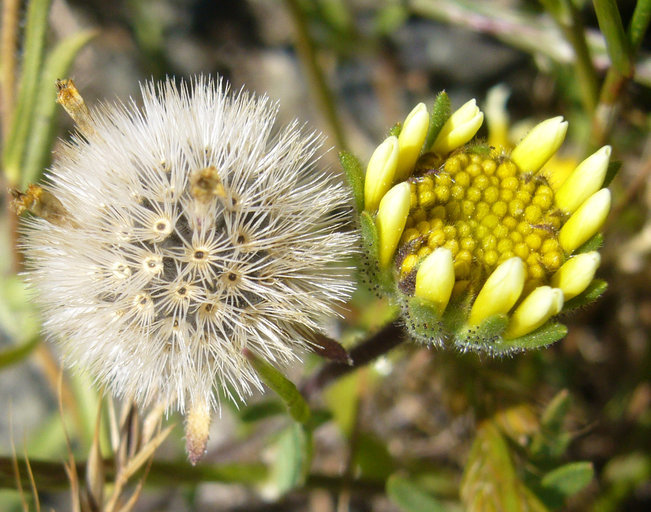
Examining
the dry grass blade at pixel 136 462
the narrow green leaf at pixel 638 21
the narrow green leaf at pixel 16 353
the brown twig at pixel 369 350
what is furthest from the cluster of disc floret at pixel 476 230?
the narrow green leaf at pixel 16 353

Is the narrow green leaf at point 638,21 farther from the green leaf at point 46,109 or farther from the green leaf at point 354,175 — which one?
the green leaf at point 46,109

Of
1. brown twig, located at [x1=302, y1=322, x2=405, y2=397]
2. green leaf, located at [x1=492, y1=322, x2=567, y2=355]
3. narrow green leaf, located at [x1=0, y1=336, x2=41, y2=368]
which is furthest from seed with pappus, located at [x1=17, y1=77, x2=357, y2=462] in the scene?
narrow green leaf, located at [x1=0, y1=336, x2=41, y2=368]

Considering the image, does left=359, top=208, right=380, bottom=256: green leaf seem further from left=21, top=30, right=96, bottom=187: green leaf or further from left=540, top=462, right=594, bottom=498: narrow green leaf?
left=21, top=30, right=96, bottom=187: green leaf

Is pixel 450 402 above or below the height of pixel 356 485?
above

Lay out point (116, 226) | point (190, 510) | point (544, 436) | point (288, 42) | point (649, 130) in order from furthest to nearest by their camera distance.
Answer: point (288, 42)
point (190, 510)
point (649, 130)
point (544, 436)
point (116, 226)

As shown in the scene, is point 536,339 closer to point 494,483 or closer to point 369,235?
point 369,235

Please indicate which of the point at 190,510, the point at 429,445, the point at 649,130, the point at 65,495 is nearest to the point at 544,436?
the point at 429,445

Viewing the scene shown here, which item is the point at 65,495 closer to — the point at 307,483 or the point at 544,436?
the point at 307,483
